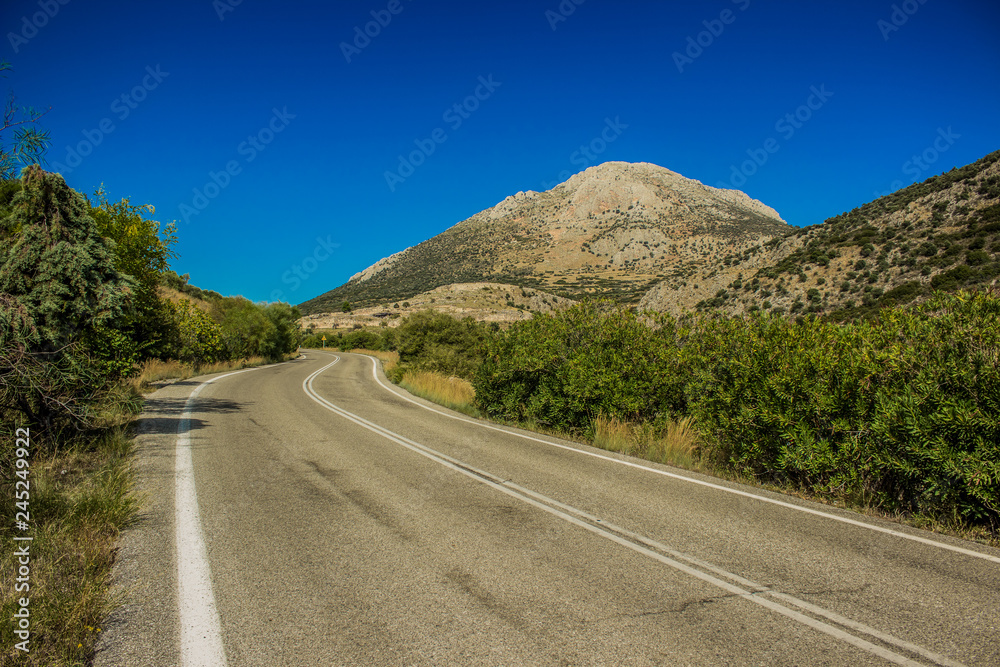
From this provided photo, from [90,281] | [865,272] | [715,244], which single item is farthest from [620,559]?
[715,244]

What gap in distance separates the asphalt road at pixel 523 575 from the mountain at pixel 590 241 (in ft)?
216

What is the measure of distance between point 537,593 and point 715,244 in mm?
98951

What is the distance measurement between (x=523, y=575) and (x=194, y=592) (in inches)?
90.8

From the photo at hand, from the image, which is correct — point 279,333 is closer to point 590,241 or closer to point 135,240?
point 135,240

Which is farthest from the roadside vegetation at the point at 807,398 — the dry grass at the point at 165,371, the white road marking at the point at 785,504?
the dry grass at the point at 165,371

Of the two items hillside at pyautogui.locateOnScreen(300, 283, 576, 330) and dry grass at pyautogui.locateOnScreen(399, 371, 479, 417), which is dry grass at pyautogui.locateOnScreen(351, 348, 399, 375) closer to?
dry grass at pyautogui.locateOnScreen(399, 371, 479, 417)

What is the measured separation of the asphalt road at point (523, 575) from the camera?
2.81 m

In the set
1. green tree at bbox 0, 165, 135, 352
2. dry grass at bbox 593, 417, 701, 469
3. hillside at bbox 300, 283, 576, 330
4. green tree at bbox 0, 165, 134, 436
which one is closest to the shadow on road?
green tree at bbox 0, 165, 134, 436

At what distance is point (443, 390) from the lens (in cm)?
1683

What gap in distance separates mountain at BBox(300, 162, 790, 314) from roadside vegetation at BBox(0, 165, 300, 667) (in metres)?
66.1

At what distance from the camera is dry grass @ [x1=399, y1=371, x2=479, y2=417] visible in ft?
47.8

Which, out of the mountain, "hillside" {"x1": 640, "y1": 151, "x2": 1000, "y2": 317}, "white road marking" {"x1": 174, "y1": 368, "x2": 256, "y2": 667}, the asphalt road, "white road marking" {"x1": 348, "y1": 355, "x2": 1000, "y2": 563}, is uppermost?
the mountain

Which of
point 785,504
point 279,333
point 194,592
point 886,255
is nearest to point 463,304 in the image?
point 279,333

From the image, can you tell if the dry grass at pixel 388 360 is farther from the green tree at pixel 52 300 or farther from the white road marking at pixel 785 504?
the green tree at pixel 52 300
